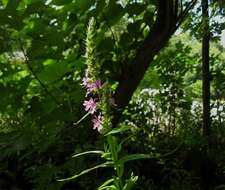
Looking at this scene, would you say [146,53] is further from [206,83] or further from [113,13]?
[206,83]

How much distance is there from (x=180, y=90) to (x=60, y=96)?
5.77ft

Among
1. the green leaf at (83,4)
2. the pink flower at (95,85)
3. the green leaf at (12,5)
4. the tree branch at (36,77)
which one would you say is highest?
the green leaf at (83,4)

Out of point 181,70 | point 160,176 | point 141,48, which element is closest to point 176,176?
point 160,176

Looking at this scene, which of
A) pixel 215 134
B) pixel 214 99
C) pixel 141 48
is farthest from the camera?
pixel 214 99

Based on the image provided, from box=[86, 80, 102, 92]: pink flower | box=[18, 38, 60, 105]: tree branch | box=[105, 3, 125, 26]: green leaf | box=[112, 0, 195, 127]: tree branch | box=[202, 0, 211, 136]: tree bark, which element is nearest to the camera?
box=[86, 80, 102, 92]: pink flower

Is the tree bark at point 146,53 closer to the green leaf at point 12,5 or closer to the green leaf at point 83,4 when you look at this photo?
the green leaf at point 83,4

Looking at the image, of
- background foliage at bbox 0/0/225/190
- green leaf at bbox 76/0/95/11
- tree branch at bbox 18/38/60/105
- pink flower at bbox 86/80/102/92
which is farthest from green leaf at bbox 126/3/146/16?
pink flower at bbox 86/80/102/92

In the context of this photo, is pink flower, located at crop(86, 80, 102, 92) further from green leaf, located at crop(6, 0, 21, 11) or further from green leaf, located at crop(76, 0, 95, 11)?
green leaf, located at crop(76, 0, 95, 11)

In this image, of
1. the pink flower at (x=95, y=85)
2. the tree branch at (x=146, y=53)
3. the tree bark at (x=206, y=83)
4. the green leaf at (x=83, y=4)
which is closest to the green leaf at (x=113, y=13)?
the green leaf at (x=83, y=4)

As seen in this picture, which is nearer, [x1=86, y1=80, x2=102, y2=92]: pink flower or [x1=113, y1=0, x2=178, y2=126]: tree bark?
[x1=86, y1=80, x2=102, y2=92]: pink flower

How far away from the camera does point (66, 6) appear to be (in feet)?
9.98

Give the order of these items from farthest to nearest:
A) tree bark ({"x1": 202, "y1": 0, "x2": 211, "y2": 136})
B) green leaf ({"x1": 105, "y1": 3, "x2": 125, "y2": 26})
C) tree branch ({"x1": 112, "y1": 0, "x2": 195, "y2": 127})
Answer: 1. tree bark ({"x1": 202, "y1": 0, "x2": 211, "y2": 136})
2. tree branch ({"x1": 112, "y1": 0, "x2": 195, "y2": 127})
3. green leaf ({"x1": 105, "y1": 3, "x2": 125, "y2": 26})

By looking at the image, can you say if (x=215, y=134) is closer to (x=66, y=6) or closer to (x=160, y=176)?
(x=160, y=176)

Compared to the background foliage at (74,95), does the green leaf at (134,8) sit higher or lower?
higher
